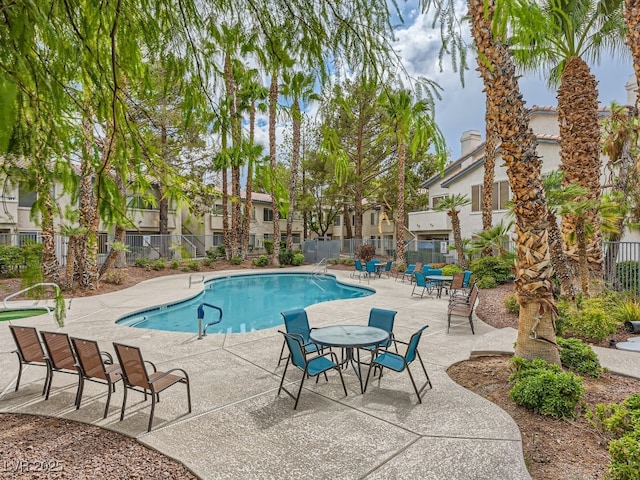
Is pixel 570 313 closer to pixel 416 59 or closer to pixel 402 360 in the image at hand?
pixel 402 360

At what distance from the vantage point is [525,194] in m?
5.31

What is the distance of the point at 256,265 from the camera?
2538 centimetres

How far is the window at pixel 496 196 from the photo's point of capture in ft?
70.0

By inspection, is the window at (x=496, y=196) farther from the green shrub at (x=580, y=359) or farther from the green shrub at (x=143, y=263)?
the green shrub at (x=143, y=263)

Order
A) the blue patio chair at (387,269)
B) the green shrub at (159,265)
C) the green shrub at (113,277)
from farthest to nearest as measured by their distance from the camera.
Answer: the green shrub at (159,265), the blue patio chair at (387,269), the green shrub at (113,277)

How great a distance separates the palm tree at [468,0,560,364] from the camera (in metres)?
5.23

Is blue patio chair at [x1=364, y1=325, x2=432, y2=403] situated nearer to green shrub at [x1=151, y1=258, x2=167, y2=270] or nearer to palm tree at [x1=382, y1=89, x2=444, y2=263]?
palm tree at [x1=382, y1=89, x2=444, y2=263]

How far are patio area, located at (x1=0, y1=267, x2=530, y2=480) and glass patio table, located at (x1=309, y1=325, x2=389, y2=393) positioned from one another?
14.3 inches

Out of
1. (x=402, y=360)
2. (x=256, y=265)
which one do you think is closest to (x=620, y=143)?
(x=402, y=360)

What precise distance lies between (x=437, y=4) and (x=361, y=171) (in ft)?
84.9

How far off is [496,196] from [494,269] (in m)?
7.92

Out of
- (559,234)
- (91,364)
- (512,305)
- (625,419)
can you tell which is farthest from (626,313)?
(91,364)

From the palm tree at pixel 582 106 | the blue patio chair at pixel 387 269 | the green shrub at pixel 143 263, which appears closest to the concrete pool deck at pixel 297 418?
the palm tree at pixel 582 106

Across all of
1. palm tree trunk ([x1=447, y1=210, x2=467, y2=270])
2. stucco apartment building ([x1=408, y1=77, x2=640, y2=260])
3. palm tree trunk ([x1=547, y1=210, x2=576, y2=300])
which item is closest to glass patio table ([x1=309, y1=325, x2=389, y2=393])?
palm tree trunk ([x1=547, y1=210, x2=576, y2=300])
